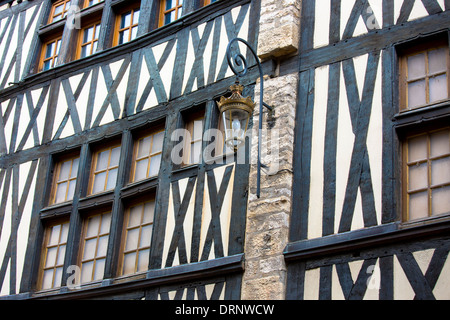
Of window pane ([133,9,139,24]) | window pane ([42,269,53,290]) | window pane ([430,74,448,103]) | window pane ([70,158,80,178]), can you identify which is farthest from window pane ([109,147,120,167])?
window pane ([430,74,448,103])

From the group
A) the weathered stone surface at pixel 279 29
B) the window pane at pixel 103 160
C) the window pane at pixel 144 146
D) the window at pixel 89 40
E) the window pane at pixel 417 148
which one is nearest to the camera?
the window pane at pixel 417 148

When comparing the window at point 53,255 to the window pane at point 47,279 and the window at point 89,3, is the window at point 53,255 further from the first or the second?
the window at point 89,3

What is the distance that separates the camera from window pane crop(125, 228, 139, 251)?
359 inches

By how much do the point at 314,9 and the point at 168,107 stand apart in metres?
1.98

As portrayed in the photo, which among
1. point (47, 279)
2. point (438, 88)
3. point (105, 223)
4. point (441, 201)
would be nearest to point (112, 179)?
point (105, 223)

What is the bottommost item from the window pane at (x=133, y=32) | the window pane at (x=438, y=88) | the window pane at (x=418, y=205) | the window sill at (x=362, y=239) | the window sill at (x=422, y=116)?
the window sill at (x=362, y=239)

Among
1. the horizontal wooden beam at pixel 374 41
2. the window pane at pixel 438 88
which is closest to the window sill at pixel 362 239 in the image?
the window pane at pixel 438 88

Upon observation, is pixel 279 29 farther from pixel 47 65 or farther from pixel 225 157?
pixel 47 65

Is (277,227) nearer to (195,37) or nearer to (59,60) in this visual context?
(195,37)

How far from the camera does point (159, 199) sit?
8922 mm

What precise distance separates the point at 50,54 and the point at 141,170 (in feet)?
9.91

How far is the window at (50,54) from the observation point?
11.5 meters

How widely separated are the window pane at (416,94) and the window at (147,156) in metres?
3.00
